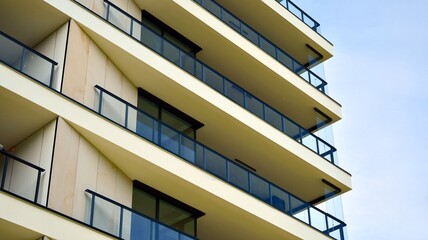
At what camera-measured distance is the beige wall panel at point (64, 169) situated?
56.6 feet

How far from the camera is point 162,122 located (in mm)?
22000

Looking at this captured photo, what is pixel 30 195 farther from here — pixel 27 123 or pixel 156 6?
pixel 156 6

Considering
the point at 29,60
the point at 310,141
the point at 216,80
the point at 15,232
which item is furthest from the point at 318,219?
the point at 15,232

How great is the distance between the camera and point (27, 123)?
18453mm

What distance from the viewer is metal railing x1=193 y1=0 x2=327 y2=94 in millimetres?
27461

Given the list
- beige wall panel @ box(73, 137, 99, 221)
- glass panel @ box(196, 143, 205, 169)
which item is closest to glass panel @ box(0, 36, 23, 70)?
beige wall panel @ box(73, 137, 99, 221)

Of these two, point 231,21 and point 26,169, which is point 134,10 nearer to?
point 231,21

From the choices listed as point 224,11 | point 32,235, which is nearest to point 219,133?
point 224,11

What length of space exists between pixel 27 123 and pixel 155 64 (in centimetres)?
522

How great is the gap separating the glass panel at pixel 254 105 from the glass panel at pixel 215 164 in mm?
3288

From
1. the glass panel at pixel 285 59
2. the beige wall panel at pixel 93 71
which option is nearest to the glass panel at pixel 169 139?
the beige wall panel at pixel 93 71

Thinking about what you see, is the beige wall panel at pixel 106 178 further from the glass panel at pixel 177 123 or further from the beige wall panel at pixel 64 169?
the glass panel at pixel 177 123

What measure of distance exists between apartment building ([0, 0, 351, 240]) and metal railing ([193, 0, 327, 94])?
6cm

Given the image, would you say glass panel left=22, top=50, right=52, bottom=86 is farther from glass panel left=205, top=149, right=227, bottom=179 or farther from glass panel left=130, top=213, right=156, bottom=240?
glass panel left=205, top=149, right=227, bottom=179
